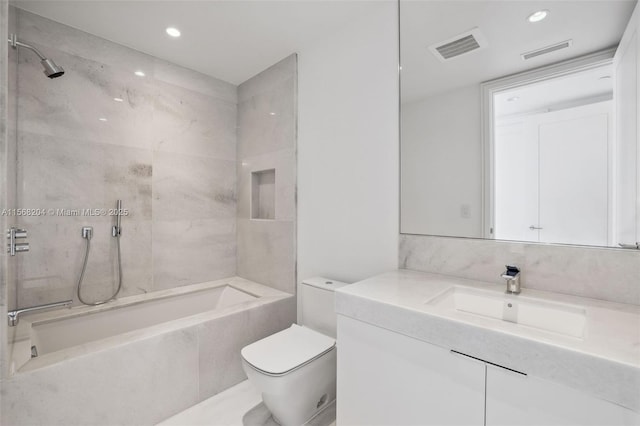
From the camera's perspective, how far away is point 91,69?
205cm

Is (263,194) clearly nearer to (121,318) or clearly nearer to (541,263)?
(121,318)

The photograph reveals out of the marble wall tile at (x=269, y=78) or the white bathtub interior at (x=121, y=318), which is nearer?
the white bathtub interior at (x=121, y=318)

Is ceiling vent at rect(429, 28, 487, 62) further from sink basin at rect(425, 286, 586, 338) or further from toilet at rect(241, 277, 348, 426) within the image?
toilet at rect(241, 277, 348, 426)

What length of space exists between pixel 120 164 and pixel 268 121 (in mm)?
1224

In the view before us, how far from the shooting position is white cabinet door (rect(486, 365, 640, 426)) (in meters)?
0.70

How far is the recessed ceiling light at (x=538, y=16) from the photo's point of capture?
123cm

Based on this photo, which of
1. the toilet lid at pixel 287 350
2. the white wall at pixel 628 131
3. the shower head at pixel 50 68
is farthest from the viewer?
the shower head at pixel 50 68

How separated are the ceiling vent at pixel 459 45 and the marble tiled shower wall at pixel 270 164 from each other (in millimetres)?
1133

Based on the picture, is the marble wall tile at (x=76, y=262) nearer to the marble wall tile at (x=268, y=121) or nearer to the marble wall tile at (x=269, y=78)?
the marble wall tile at (x=268, y=121)

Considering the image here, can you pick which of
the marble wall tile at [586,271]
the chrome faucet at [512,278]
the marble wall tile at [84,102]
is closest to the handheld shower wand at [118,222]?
the marble wall tile at [84,102]

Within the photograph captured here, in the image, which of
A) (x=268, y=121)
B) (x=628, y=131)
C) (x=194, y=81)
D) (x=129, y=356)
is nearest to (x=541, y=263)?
(x=628, y=131)

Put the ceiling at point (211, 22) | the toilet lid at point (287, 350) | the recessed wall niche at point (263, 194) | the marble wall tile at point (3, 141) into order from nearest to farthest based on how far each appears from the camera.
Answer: the marble wall tile at point (3, 141)
the toilet lid at point (287, 350)
the ceiling at point (211, 22)
the recessed wall niche at point (263, 194)

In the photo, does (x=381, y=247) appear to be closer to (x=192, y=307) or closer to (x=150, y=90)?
(x=192, y=307)

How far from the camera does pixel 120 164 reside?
2.19 meters
